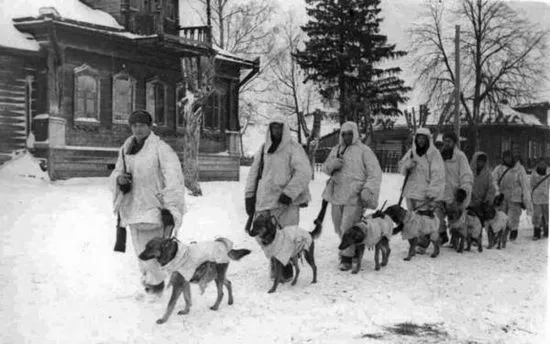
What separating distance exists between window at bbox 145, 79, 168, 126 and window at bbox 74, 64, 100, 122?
2.86 ft

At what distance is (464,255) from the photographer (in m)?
8.05

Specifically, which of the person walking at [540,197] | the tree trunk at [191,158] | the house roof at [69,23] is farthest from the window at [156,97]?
the person walking at [540,197]

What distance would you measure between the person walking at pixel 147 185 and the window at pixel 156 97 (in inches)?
191

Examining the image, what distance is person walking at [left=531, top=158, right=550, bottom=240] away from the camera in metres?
10.1

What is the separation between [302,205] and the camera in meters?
6.22

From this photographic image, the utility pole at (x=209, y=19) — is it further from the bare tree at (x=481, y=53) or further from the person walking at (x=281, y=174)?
the person walking at (x=281, y=174)

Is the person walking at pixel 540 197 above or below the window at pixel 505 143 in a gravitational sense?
below

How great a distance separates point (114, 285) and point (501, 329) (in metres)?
3.38

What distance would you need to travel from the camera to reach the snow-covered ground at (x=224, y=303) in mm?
4312

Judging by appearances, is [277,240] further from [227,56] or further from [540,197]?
[540,197]

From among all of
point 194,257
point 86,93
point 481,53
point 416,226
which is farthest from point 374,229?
point 86,93

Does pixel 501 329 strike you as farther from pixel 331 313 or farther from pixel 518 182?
pixel 518 182

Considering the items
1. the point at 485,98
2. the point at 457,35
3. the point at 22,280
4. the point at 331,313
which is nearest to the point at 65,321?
the point at 22,280

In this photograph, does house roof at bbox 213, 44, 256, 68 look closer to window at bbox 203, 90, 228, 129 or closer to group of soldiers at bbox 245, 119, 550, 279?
window at bbox 203, 90, 228, 129
